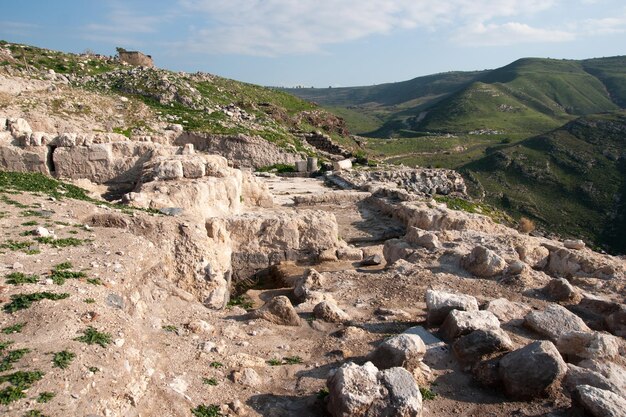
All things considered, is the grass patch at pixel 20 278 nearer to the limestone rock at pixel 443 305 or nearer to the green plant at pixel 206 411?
the green plant at pixel 206 411

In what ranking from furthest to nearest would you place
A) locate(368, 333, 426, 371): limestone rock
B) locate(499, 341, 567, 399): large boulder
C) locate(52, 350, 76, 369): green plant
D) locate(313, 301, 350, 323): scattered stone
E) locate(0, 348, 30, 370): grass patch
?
locate(313, 301, 350, 323): scattered stone, locate(368, 333, 426, 371): limestone rock, locate(499, 341, 567, 399): large boulder, locate(52, 350, 76, 369): green plant, locate(0, 348, 30, 370): grass patch

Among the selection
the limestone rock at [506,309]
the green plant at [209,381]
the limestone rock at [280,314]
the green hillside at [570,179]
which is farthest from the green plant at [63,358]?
the green hillside at [570,179]

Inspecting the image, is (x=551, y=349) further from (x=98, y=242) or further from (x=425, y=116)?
(x=425, y=116)

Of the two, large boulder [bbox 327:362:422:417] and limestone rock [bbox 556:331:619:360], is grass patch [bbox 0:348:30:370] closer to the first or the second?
large boulder [bbox 327:362:422:417]

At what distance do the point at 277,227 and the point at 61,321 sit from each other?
19.5ft

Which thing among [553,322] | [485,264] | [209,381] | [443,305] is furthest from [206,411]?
[485,264]

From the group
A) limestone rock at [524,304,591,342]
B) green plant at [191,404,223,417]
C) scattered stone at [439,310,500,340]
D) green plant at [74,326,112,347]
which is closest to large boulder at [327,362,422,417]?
green plant at [191,404,223,417]

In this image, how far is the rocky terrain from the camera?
4176 millimetres

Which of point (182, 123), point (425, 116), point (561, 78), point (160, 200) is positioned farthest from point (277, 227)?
point (561, 78)

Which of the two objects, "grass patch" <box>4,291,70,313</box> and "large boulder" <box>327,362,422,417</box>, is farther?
"grass patch" <box>4,291,70,313</box>

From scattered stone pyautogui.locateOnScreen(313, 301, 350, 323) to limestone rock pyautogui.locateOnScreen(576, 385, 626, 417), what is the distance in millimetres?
3010

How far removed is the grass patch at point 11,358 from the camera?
367 cm

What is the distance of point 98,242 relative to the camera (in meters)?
6.48

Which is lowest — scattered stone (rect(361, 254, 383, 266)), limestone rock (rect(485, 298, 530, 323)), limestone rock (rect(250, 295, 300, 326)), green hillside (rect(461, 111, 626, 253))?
→ green hillside (rect(461, 111, 626, 253))
